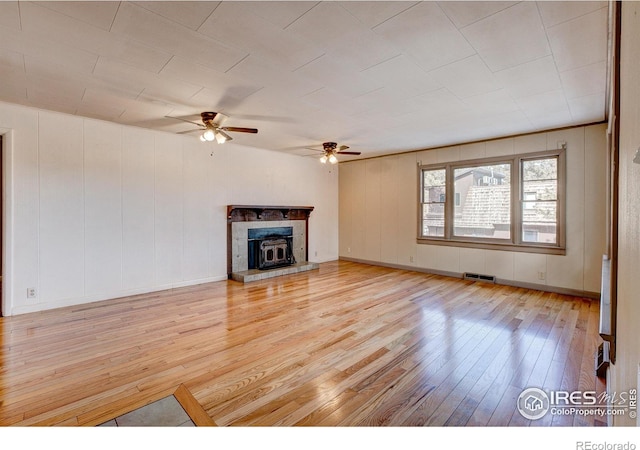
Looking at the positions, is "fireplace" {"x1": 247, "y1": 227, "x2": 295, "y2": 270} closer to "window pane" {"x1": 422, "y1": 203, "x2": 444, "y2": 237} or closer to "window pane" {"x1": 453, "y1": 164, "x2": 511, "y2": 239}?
"window pane" {"x1": 422, "y1": 203, "x2": 444, "y2": 237}

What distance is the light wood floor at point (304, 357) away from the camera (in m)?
2.04

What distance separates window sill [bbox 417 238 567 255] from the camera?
16.1 feet

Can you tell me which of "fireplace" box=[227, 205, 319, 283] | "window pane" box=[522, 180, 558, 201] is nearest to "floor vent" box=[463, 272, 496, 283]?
"window pane" box=[522, 180, 558, 201]

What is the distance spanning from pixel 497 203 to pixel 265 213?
4.53m

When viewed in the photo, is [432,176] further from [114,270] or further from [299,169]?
[114,270]

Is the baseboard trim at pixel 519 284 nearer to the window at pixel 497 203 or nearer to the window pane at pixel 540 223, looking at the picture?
the window at pixel 497 203

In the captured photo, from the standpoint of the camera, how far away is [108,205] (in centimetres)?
450

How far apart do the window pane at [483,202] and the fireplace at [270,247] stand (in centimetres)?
356

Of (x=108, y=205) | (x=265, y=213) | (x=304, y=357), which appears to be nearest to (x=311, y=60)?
(x=304, y=357)

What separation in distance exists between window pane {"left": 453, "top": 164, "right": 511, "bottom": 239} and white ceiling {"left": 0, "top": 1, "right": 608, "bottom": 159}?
4.14 feet

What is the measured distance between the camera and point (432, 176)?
6371 mm

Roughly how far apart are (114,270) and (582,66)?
20.4ft
